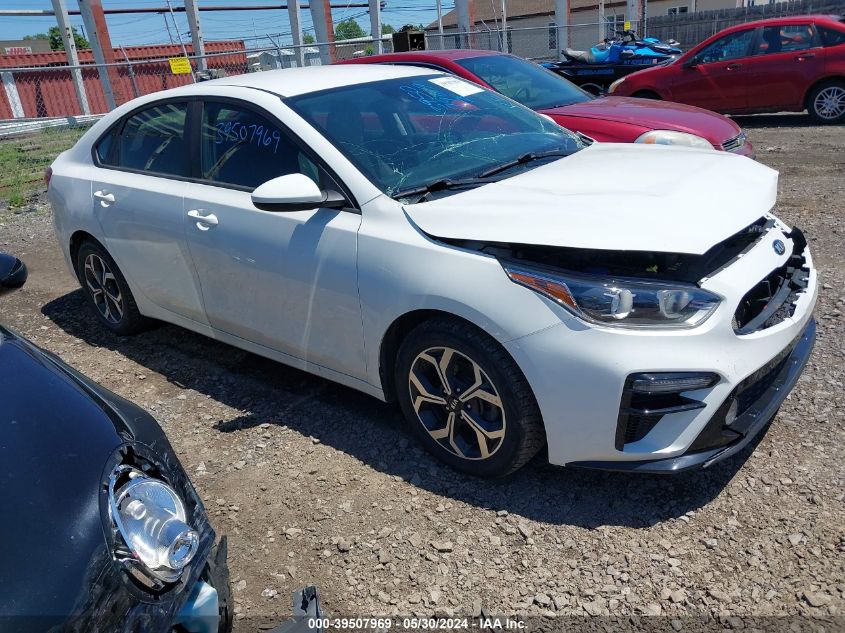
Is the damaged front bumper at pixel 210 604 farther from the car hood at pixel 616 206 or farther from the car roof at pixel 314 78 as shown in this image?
the car roof at pixel 314 78

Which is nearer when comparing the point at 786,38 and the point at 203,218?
the point at 203,218

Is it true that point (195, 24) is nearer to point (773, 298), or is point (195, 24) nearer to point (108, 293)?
point (108, 293)

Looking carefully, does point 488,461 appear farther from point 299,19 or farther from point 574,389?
point 299,19

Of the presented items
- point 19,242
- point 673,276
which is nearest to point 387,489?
point 673,276

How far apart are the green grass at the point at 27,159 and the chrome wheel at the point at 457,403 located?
8.43 meters

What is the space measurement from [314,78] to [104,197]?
5.24 feet

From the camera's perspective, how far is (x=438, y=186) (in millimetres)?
3273

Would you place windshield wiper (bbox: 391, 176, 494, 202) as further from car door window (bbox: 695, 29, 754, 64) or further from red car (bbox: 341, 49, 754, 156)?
car door window (bbox: 695, 29, 754, 64)

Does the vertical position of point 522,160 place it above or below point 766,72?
above

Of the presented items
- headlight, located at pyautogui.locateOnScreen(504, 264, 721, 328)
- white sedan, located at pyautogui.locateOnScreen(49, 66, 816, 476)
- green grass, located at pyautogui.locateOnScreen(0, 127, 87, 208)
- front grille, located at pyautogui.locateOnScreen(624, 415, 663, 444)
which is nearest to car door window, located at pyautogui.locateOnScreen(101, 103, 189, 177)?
white sedan, located at pyautogui.locateOnScreen(49, 66, 816, 476)

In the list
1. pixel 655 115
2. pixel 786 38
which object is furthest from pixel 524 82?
pixel 786 38

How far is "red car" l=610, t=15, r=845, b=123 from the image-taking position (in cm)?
1066

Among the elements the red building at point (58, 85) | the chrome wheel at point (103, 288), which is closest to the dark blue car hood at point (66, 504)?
the chrome wheel at point (103, 288)

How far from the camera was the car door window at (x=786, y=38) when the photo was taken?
35.6ft
